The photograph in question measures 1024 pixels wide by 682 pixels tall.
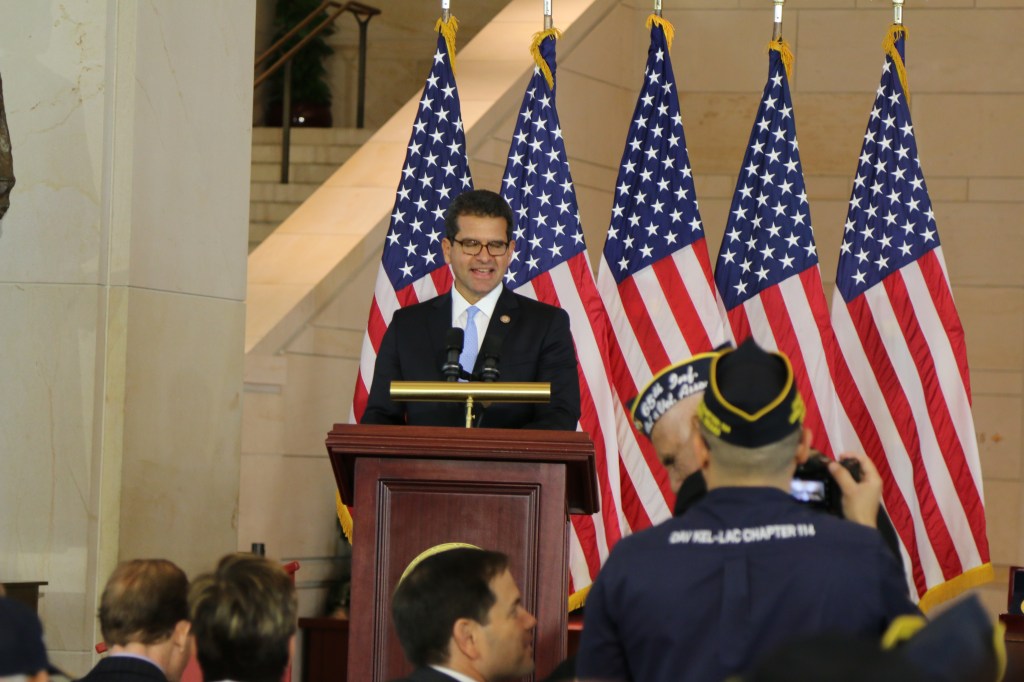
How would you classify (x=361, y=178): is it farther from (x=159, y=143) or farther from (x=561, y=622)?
(x=561, y=622)

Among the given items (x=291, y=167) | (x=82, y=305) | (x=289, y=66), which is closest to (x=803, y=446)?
(x=82, y=305)

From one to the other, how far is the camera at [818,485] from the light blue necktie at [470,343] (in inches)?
78.9

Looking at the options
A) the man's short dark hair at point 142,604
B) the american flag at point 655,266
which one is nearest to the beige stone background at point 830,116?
the american flag at point 655,266

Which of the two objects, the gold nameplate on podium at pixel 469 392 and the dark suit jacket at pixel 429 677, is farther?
the gold nameplate on podium at pixel 469 392

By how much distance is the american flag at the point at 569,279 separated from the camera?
675 cm

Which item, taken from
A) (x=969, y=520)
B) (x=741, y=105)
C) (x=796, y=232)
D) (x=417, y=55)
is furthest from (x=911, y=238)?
(x=417, y=55)

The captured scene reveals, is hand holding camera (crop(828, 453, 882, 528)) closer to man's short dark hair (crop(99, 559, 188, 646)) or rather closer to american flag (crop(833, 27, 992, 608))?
man's short dark hair (crop(99, 559, 188, 646))

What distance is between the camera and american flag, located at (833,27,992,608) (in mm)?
7051

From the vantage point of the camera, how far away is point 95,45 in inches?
210

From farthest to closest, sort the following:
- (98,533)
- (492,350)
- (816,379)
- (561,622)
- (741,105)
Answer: (741,105), (816,379), (98,533), (492,350), (561,622)

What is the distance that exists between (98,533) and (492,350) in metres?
1.79

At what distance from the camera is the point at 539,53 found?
702 cm

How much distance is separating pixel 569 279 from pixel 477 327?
2.19 m

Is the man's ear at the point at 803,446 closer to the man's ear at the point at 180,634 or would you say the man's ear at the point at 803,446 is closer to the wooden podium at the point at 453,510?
the wooden podium at the point at 453,510
